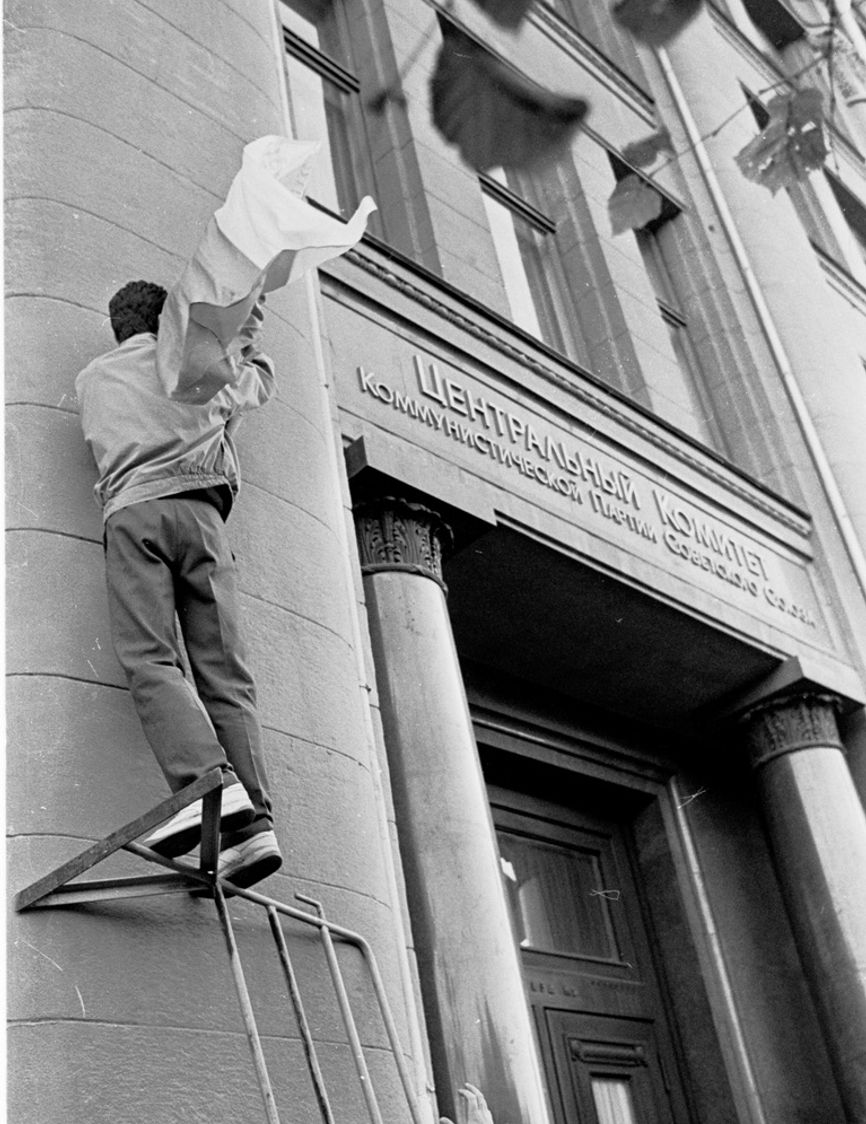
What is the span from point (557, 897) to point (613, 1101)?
1.52m

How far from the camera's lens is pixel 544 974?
10219 mm

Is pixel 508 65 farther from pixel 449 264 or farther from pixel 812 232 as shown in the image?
pixel 812 232

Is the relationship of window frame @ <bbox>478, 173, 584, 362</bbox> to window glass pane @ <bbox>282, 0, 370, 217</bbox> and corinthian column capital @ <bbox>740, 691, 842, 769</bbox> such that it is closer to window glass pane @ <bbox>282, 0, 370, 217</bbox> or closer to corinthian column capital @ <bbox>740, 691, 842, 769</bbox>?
window glass pane @ <bbox>282, 0, 370, 217</bbox>

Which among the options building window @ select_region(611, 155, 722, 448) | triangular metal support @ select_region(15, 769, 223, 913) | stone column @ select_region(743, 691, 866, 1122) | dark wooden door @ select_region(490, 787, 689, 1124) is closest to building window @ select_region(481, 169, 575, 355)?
building window @ select_region(611, 155, 722, 448)

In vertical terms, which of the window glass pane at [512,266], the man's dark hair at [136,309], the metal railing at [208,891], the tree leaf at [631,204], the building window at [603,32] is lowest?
the metal railing at [208,891]

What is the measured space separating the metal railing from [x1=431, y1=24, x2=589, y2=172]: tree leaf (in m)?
2.21

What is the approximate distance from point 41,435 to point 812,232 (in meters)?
16.0

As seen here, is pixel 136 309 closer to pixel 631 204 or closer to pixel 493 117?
pixel 493 117

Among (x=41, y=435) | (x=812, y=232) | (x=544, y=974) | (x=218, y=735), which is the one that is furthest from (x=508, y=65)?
(x=218, y=735)

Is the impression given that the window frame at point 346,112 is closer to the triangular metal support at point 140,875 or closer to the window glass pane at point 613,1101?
the window glass pane at point 613,1101

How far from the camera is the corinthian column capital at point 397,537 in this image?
837cm

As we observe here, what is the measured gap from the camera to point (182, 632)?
4.90 meters

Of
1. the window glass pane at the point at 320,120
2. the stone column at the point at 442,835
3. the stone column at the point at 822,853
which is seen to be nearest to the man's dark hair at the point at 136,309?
the stone column at the point at 442,835

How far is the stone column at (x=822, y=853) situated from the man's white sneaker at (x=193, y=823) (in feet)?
25.1
